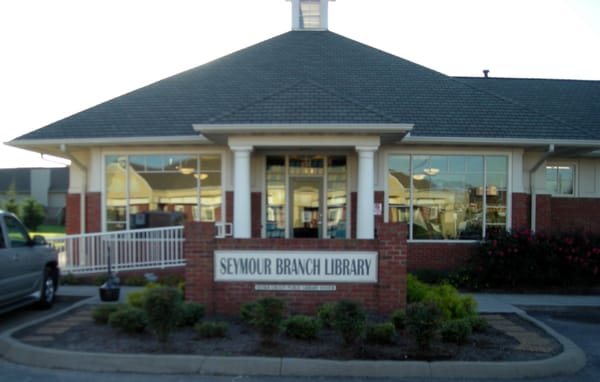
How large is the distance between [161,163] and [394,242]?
7.31m

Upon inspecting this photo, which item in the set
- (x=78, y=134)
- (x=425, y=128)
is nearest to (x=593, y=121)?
(x=425, y=128)

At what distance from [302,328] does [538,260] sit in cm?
688

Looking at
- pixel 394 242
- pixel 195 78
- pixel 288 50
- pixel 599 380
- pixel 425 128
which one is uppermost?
pixel 288 50

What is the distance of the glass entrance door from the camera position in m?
13.7

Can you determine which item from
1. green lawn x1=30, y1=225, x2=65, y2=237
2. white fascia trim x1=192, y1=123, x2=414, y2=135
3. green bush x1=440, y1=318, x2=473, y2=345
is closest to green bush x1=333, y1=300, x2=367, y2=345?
green bush x1=440, y1=318, x2=473, y2=345

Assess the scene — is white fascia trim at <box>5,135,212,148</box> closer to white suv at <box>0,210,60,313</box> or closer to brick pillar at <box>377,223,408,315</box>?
white suv at <box>0,210,60,313</box>

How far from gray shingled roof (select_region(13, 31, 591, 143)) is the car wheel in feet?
13.1

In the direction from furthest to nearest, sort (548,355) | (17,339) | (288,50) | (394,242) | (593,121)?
(288,50) → (593,121) → (394,242) → (17,339) → (548,355)

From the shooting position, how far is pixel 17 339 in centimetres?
713

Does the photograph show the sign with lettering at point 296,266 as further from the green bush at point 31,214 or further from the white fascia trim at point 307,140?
the green bush at point 31,214

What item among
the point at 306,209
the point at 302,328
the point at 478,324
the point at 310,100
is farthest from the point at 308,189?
the point at 302,328

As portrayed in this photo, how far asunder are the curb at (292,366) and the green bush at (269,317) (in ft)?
1.54

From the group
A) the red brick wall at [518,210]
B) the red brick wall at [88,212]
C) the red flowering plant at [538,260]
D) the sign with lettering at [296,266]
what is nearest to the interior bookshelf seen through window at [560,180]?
the red brick wall at [518,210]

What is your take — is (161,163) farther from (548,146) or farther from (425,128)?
(548,146)
